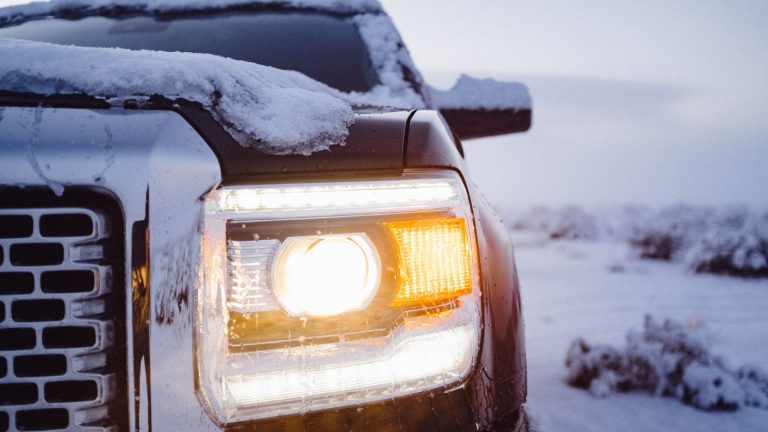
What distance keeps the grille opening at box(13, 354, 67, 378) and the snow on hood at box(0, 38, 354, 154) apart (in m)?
0.42

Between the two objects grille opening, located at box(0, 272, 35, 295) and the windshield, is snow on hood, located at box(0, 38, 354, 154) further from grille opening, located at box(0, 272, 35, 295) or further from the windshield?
the windshield

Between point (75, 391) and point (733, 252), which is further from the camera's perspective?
point (733, 252)

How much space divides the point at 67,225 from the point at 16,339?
0.18m

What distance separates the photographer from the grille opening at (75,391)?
0.79 m

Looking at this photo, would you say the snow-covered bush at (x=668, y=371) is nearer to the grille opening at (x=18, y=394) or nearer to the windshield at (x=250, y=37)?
the windshield at (x=250, y=37)

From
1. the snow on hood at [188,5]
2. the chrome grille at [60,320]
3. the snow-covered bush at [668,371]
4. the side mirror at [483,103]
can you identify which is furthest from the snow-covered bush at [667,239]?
the chrome grille at [60,320]

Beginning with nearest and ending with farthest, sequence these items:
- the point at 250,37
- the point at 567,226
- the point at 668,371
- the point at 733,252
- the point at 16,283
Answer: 1. the point at 16,283
2. the point at 250,37
3. the point at 668,371
4. the point at 733,252
5. the point at 567,226

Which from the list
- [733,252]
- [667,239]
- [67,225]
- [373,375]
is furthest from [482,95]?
[667,239]

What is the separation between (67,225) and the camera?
0.78 metres

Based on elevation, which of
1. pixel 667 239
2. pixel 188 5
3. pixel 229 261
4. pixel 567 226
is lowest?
pixel 567 226

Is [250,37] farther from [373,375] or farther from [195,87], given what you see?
[373,375]

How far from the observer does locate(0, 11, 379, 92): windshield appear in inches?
84.4

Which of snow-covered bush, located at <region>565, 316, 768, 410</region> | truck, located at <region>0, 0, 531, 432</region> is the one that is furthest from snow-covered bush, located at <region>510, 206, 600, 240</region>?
truck, located at <region>0, 0, 531, 432</region>

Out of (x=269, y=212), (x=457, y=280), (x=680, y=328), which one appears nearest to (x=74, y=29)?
(x=269, y=212)
